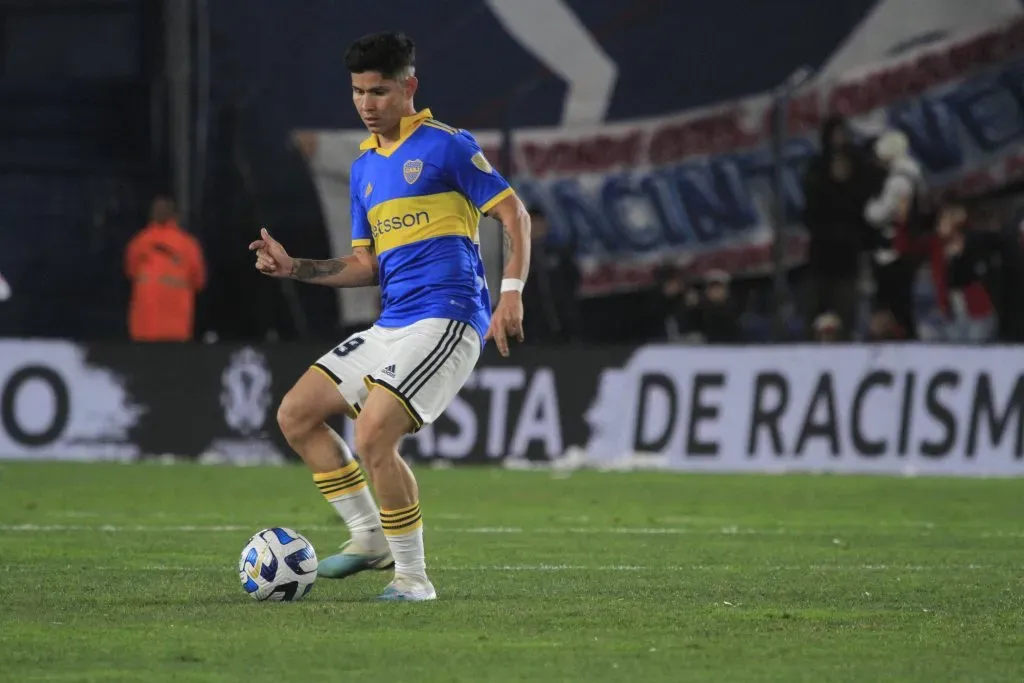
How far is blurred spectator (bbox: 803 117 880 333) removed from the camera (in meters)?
17.0

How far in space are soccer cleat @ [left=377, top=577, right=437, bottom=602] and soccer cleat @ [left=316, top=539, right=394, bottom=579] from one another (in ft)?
1.45

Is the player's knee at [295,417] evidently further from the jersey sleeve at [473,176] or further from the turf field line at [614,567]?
the turf field line at [614,567]

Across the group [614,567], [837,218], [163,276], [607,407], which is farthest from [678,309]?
[614,567]

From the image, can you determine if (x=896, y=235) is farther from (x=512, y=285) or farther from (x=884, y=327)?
(x=512, y=285)

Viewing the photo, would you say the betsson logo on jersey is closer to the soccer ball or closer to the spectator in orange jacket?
the soccer ball

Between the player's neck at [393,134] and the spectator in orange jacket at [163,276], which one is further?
the spectator in orange jacket at [163,276]

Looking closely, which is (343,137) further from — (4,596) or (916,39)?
(4,596)

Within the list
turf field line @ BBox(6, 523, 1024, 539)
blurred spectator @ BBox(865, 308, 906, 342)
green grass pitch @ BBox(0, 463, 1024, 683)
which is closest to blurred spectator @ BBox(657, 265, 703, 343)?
blurred spectator @ BBox(865, 308, 906, 342)

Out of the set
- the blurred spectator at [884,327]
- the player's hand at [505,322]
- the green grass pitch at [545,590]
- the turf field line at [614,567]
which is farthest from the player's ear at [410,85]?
the blurred spectator at [884,327]

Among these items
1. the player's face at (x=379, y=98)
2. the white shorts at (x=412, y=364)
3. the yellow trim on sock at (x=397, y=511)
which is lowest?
the yellow trim on sock at (x=397, y=511)

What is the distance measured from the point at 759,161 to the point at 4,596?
11.3m

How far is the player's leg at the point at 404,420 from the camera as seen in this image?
7.79 m

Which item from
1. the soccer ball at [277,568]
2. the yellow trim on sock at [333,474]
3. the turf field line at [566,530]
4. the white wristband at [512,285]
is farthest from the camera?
the turf field line at [566,530]

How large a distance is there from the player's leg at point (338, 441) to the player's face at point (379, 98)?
820 mm
